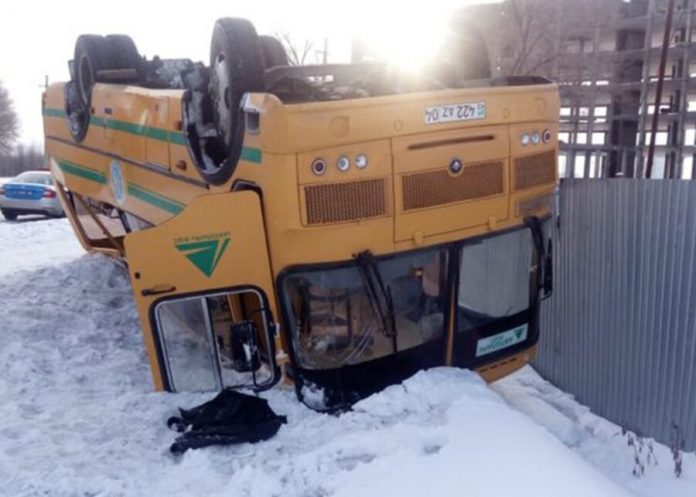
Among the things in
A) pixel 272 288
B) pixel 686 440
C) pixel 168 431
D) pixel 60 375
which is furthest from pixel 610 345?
pixel 60 375

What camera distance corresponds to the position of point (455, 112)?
5.00 metres

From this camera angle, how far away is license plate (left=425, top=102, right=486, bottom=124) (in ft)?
16.1

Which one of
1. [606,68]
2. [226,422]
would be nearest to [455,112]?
[226,422]

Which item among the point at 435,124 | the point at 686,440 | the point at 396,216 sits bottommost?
the point at 686,440

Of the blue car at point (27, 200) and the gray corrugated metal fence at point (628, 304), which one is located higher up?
the gray corrugated metal fence at point (628, 304)

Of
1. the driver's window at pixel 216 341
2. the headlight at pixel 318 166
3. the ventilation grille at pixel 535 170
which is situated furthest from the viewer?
the ventilation grille at pixel 535 170

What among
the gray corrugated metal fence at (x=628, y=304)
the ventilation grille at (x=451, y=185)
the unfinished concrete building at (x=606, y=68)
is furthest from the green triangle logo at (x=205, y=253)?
the unfinished concrete building at (x=606, y=68)

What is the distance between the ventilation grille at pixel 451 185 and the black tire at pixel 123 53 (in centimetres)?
437

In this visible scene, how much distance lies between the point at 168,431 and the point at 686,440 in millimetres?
4208

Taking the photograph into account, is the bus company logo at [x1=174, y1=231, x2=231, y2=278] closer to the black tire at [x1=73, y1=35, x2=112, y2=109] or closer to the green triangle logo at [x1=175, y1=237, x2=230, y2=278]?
the green triangle logo at [x1=175, y1=237, x2=230, y2=278]

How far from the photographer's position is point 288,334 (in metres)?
4.89

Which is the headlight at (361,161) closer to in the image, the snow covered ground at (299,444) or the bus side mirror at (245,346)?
the bus side mirror at (245,346)

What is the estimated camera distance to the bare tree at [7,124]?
57.8 metres

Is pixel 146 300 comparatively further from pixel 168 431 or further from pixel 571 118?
pixel 571 118
